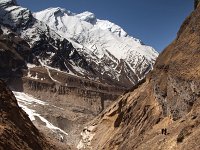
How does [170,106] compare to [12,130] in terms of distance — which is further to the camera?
[170,106]

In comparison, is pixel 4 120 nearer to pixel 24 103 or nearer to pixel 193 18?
pixel 193 18

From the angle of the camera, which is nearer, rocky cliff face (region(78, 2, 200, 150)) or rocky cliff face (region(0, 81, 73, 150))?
rocky cliff face (region(0, 81, 73, 150))

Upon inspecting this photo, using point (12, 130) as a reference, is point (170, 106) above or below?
below

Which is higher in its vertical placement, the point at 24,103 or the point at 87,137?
the point at 24,103

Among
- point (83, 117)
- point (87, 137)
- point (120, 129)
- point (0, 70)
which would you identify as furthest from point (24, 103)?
point (120, 129)

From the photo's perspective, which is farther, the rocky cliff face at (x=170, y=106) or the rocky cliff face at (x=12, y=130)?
the rocky cliff face at (x=170, y=106)

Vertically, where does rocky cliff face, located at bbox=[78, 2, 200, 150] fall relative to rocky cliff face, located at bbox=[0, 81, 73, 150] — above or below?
below

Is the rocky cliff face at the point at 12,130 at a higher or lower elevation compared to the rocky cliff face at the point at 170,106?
higher

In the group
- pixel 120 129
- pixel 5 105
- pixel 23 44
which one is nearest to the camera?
pixel 5 105
